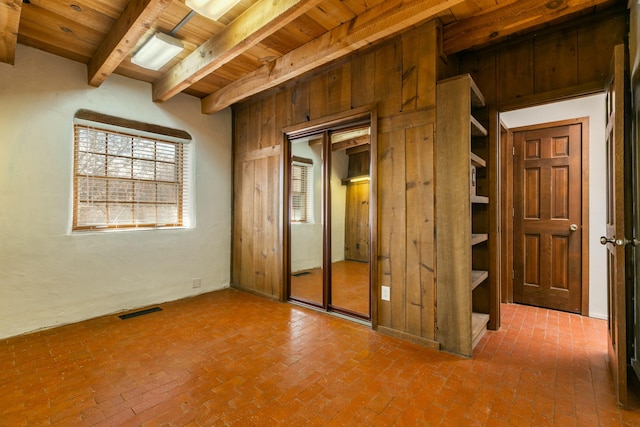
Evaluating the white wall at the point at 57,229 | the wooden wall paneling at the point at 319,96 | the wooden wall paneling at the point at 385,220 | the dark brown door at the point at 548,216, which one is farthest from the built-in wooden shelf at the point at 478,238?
the white wall at the point at 57,229

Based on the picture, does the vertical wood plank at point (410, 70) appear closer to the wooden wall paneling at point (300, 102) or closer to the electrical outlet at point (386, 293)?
the wooden wall paneling at point (300, 102)

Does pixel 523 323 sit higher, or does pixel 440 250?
pixel 440 250

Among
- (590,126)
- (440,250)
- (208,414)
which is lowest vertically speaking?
(208,414)

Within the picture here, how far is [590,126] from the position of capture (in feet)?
10.5

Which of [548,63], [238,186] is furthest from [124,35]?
[548,63]

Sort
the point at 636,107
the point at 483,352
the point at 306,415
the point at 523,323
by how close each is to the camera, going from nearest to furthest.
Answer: the point at 306,415 → the point at 636,107 → the point at 483,352 → the point at 523,323

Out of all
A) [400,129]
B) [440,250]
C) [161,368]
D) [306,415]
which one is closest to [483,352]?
[440,250]

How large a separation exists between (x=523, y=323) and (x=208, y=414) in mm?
2968

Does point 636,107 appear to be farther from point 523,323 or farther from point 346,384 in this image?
point 346,384

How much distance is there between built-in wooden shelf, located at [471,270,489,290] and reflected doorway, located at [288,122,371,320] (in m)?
0.89

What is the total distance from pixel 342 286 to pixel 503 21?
2697mm

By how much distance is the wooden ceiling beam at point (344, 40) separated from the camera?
6.67 feet

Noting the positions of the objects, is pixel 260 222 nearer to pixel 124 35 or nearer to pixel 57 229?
pixel 57 229

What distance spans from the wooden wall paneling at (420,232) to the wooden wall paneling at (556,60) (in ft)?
3.21
